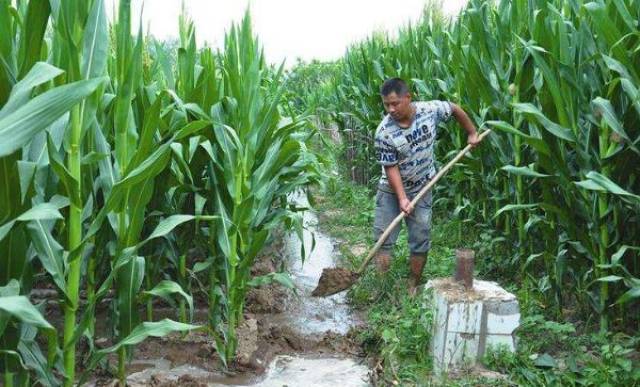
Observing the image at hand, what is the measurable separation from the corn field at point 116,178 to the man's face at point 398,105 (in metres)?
0.72

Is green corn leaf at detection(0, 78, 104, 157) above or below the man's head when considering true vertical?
below

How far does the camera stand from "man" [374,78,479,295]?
17.4 feet

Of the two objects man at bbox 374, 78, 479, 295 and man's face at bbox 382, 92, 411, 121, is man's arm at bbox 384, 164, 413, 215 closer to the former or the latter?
man at bbox 374, 78, 479, 295

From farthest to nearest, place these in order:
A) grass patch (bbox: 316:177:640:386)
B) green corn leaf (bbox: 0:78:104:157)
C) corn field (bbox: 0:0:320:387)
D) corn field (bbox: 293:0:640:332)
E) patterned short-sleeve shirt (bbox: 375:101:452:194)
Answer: patterned short-sleeve shirt (bbox: 375:101:452:194), corn field (bbox: 293:0:640:332), grass patch (bbox: 316:177:640:386), corn field (bbox: 0:0:320:387), green corn leaf (bbox: 0:78:104:157)

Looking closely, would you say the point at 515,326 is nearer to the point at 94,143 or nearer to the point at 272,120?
the point at 272,120

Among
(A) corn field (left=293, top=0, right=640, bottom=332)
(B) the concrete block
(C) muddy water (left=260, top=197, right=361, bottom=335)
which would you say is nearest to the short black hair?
(A) corn field (left=293, top=0, right=640, bottom=332)

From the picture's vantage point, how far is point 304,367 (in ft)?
13.9

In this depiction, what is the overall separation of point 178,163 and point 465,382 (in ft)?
6.71

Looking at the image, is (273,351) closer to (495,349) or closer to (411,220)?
(495,349)

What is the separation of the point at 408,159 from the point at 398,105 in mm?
514

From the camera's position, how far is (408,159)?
555cm

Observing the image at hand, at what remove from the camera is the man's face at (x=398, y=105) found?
523 cm

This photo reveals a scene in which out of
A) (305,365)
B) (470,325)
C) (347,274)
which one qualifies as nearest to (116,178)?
(305,365)

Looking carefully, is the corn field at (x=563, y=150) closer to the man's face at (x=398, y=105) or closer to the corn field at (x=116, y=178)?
the man's face at (x=398, y=105)
